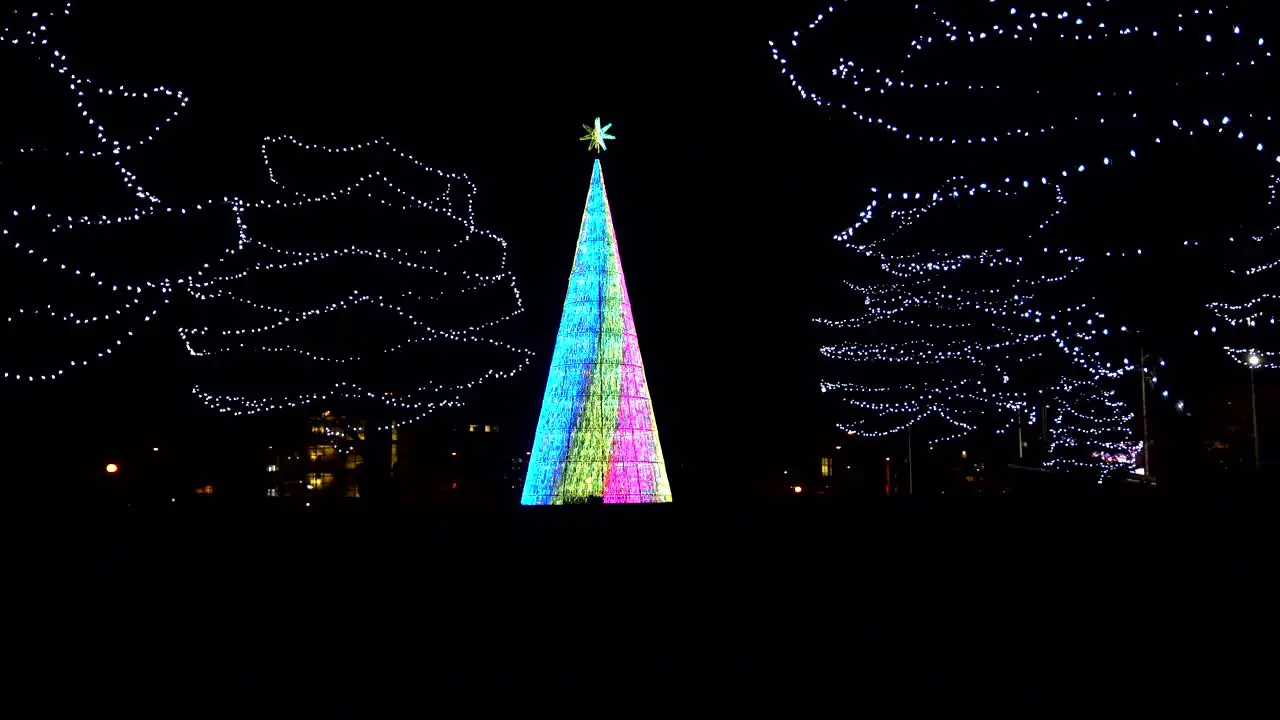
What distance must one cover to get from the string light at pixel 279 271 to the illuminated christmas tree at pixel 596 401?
172cm

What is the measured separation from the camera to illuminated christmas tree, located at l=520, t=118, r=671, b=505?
1678cm

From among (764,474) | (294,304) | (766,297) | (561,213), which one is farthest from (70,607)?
(764,474)

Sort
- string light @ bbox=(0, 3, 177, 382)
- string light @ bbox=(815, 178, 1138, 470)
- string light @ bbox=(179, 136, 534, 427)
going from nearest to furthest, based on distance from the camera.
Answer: string light @ bbox=(0, 3, 177, 382) < string light @ bbox=(179, 136, 534, 427) < string light @ bbox=(815, 178, 1138, 470)

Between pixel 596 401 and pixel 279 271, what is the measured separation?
5181 mm

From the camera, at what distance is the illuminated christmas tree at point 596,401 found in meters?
16.8

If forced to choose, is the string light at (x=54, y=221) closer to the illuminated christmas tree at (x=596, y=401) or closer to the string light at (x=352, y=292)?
the string light at (x=352, y=292)

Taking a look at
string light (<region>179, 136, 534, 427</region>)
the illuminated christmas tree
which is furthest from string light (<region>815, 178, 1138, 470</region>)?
string light (<region>179, 136, 534, 427</region>)

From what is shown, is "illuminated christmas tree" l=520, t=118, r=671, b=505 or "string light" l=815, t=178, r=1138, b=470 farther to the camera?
"string light" l=815, t=178, r=1138, b=470

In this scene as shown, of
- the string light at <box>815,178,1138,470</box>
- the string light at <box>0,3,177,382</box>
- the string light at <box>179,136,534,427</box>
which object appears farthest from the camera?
the string light at <box>815,178,1138,470</box>

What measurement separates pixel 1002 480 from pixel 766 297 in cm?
735

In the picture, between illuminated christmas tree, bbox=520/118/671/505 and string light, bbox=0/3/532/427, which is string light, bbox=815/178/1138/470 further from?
string light, bbox=0/3/532/427

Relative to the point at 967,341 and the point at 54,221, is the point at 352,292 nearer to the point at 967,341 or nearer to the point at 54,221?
the point at 54,221

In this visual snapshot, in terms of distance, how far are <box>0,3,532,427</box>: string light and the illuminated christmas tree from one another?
1.72m

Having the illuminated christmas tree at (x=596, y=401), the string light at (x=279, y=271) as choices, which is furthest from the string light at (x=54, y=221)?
the illuminated christmas tree at (x=596, y=401)
